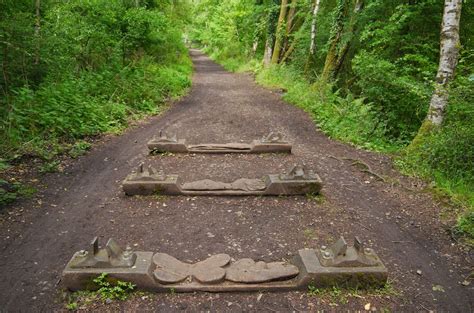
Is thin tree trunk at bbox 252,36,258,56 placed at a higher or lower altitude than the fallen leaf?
higher

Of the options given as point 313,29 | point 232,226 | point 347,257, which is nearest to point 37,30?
point 232,226

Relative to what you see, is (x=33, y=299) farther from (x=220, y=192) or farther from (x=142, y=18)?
(x=142, y=18)

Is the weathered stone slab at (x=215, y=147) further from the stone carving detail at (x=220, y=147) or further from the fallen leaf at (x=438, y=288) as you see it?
the fallen leaf at (x=438, y=288)

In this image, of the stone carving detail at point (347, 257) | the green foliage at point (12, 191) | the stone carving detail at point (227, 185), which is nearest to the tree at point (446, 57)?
the stone carving detail at point (227, 185)

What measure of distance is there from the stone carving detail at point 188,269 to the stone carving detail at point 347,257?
0.97 m

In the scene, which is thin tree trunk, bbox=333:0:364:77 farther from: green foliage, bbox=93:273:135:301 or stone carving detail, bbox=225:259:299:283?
green foliage, bbox=93:273:135:301

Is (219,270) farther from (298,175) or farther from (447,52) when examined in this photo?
(447,52)

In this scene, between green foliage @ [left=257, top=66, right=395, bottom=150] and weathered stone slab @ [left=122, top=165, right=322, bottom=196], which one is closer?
weathered stone slab @ [left=122, top=165, right=322, bottom=196]

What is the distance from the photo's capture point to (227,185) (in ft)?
16.1

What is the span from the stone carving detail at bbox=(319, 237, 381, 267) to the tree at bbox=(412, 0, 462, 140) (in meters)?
4.07

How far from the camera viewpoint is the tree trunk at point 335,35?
436 inches

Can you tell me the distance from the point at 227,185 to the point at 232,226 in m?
0.94

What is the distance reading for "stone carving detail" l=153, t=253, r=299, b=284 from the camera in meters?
3.03

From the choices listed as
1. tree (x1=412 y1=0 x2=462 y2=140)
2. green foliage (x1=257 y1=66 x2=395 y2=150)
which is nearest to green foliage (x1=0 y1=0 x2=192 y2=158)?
green foliage (x1=257 y1=66 x2=395 y2=150)
